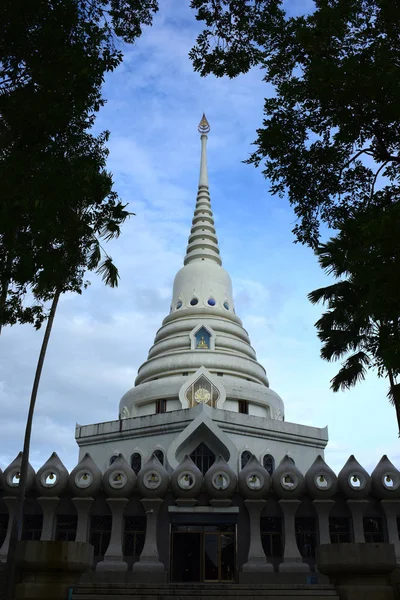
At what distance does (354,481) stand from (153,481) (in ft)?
24.9

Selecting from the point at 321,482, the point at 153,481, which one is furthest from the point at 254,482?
the point at 153,481

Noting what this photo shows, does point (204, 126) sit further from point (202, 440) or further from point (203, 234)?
point (202, 440)

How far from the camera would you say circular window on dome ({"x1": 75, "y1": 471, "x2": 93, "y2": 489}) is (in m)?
21.9

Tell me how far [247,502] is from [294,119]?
1527 centimetres

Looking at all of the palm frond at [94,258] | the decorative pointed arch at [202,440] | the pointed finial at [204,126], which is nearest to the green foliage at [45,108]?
the palm frond at [94,258]

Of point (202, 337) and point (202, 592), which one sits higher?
point (202, 337)

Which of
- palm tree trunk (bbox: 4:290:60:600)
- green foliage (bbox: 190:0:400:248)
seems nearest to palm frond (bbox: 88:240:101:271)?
palm tree trunk (bbox: 4:290:60:600)

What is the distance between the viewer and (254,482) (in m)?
22.0

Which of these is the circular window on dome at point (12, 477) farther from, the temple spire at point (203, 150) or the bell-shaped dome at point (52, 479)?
the temple spire at point (203, 150)

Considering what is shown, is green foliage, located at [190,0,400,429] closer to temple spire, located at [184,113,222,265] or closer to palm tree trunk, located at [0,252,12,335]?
palm tree trunk, located at [0,252,12,335]

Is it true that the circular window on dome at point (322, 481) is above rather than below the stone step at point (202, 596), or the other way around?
above

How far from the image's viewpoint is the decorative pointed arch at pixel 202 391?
33.0m

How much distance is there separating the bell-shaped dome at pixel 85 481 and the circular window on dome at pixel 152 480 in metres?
1.81

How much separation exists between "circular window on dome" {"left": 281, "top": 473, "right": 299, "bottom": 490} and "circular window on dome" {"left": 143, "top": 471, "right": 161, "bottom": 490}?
185 inches
